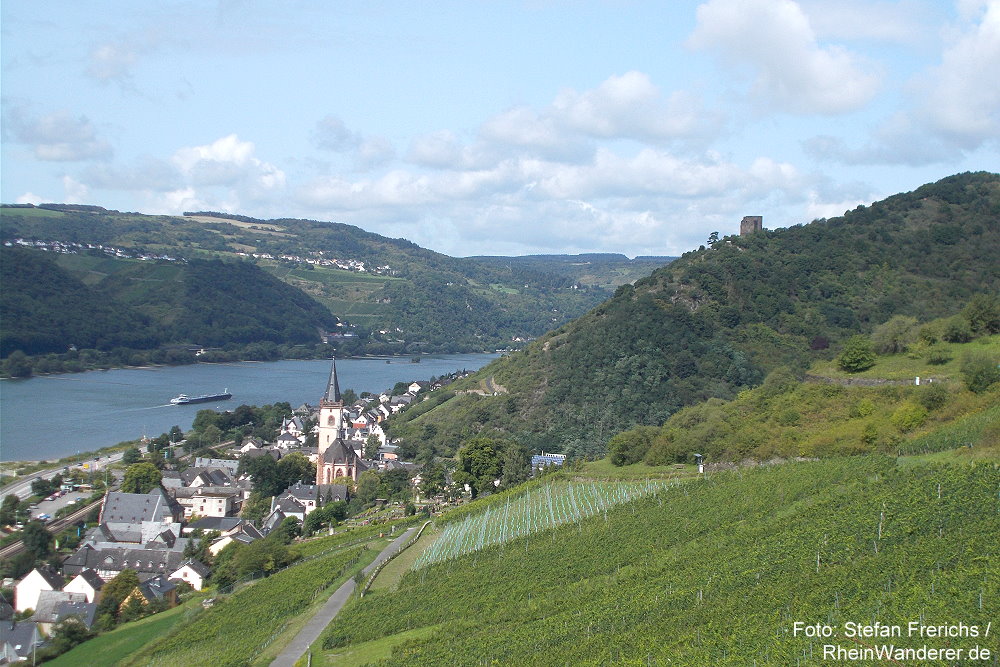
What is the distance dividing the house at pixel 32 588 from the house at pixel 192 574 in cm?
436

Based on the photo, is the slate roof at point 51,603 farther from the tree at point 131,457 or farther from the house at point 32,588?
the tree at point 131,457

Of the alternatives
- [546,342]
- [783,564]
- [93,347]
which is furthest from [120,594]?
[93,347]

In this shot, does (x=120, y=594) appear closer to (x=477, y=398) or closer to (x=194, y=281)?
(x=477, y=398)

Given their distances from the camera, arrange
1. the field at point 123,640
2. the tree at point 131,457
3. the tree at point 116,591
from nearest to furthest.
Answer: the field at point 123,640, the tree at point 116,591, the tree at point 131,457

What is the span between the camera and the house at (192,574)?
3650 cm

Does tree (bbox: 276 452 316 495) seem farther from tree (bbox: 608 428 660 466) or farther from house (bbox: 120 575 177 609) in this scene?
tree (bbox: 608 428 660 466)

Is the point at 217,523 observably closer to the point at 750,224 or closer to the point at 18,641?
the point at 18,641

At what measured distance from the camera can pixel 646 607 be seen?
15133 millimetres

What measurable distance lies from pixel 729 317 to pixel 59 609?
139 feet

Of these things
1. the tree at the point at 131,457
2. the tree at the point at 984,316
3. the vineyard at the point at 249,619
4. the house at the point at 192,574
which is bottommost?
the house at the point at 192,574

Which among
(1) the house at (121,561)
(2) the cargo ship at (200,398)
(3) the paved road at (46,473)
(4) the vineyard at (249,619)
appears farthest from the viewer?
(2) the cargo ship at (200,398)

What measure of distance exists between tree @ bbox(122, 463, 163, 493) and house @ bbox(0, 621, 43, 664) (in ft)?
70.2

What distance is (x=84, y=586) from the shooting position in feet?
115

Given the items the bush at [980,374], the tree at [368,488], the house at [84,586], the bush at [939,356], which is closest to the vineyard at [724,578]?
the bush at [980,374]
